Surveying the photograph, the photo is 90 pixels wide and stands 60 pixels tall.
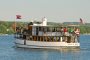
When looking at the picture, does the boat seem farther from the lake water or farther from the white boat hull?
the lake water

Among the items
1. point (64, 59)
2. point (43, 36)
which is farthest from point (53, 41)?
point (64, 59)

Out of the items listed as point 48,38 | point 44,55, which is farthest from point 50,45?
point 44,55

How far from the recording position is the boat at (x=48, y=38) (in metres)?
103

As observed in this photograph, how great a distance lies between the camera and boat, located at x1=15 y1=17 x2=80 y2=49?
102875 mm

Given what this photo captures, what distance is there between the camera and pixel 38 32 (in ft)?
341

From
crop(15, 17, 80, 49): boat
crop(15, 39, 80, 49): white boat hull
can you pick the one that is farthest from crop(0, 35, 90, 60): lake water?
crop(15, 17, 80, 49): boat

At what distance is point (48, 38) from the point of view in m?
103

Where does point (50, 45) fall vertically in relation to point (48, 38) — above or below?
below

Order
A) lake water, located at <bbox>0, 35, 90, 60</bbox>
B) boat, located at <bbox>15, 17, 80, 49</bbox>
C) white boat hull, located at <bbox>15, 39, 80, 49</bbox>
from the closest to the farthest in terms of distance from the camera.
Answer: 1. lake water, located at <bbox>0, 35, 90, 60</bbox>
2. white boat hull, located at <bbox>15, 39, 80, 49</bbox>
3. boat, located at <bbox>15, 17, 80, 49</bbox>

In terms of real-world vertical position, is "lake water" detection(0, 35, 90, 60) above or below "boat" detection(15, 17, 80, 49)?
below

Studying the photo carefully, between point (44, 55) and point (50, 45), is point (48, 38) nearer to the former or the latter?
point (50, 45)

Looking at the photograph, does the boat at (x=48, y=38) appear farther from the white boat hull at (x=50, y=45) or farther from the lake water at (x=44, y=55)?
the lake water at (x=44, y=55)

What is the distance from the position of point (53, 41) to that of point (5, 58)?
1912 centimetres

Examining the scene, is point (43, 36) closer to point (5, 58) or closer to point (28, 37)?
point (28, 37)
